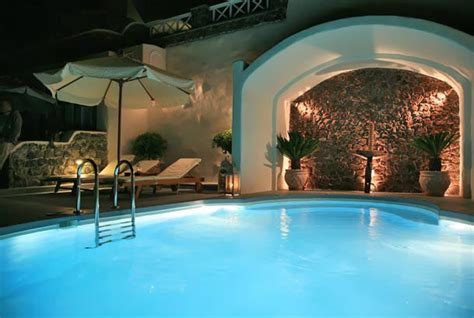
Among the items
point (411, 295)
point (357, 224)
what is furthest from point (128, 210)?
→ point (411, 295)

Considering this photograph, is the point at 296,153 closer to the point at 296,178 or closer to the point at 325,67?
the point at 296,178

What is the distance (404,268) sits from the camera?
13.7 ft

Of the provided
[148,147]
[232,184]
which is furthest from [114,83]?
[232,184]

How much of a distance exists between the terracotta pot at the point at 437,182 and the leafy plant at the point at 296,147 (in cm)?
321

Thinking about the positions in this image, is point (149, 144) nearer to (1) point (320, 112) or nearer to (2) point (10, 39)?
(1) point (320, 112)

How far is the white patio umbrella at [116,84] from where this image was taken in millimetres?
7168

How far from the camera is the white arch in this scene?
887cm

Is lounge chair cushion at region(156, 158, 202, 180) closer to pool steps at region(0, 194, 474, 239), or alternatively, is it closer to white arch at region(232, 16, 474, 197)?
white arch at region(232, 16, 474, 197)

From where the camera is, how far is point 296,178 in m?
11.3

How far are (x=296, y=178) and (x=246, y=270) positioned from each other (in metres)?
7.37

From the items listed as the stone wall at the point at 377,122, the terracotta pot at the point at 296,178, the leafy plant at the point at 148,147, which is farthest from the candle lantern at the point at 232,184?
the leafy plant at the point at 148,147

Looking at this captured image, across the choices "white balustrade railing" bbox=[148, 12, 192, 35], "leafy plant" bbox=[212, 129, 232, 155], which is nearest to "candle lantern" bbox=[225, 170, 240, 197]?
"leafy plant" bbox=[212, 129, 232, 155]

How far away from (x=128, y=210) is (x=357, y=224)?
13.4ft

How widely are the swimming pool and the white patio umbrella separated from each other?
115 inches
